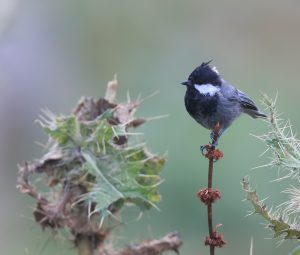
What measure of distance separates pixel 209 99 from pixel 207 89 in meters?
0.08

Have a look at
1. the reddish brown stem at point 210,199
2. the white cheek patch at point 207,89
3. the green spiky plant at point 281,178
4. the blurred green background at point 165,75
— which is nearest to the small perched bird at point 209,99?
the white cheek patch at point 207,89

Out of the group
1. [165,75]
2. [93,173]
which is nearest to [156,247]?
[93,173]

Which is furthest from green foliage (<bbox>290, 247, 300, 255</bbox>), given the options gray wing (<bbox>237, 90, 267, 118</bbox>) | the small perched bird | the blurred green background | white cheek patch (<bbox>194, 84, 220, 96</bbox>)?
the blurred green background

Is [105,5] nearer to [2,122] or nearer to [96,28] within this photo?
[96,28]

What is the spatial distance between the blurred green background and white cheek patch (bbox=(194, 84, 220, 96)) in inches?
96.7

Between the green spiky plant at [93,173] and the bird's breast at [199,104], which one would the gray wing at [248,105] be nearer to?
the bird's breast at [199,104]

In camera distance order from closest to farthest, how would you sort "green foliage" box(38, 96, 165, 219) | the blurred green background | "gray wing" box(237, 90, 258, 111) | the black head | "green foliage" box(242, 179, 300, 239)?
"green foliage" box(242, 179, 300, 239), "green foliage" box(38, 96, 165, 219), the black head, "gray wing" box(237, 90, 258, 111), the blurred green background

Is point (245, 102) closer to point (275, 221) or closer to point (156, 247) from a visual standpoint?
point (156, 247)

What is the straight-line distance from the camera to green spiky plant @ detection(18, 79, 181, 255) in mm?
3422

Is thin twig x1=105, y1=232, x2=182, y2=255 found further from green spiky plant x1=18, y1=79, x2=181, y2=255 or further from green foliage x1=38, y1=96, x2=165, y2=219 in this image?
green foliage x1=38, y1=96, x2=165, y2=219

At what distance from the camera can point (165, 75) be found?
1162cm

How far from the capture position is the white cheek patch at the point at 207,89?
14.7 ft

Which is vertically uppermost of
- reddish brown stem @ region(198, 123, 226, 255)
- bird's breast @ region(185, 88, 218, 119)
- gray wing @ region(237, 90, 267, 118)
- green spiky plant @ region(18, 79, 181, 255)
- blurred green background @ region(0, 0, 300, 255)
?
blurred green background @ region(0, 0, 300, 255)

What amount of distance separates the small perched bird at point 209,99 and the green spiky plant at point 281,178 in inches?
58.6
